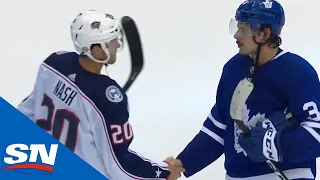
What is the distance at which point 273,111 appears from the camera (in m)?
2.88

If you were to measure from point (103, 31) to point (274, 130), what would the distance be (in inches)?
23.6

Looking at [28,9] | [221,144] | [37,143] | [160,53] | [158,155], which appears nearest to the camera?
[37,143]

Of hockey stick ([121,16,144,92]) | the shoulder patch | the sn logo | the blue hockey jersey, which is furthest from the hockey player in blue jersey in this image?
the sn logo

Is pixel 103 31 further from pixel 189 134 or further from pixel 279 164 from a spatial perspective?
pixel 189 134

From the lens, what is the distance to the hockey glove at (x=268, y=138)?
2811 millimetres

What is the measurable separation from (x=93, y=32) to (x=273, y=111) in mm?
611

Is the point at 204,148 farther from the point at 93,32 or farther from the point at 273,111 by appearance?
the point at 93,32

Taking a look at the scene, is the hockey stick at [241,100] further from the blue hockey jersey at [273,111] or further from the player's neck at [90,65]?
the player's neck at [90,65]

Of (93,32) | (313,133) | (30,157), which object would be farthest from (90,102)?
(313,133)

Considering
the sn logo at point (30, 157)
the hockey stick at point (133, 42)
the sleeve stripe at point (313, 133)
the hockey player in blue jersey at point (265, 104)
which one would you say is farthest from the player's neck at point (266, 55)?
the sn logo at point (30, 157)

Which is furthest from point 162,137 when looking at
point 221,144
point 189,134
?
point 221,144

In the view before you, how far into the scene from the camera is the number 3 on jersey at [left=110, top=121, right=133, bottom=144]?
2.73m

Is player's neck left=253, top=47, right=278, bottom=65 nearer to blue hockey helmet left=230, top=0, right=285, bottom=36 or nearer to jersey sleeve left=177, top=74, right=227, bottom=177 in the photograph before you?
blue hockey helmet left=230, top=0, right=285, bottom=36

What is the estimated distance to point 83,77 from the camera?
275 cm
